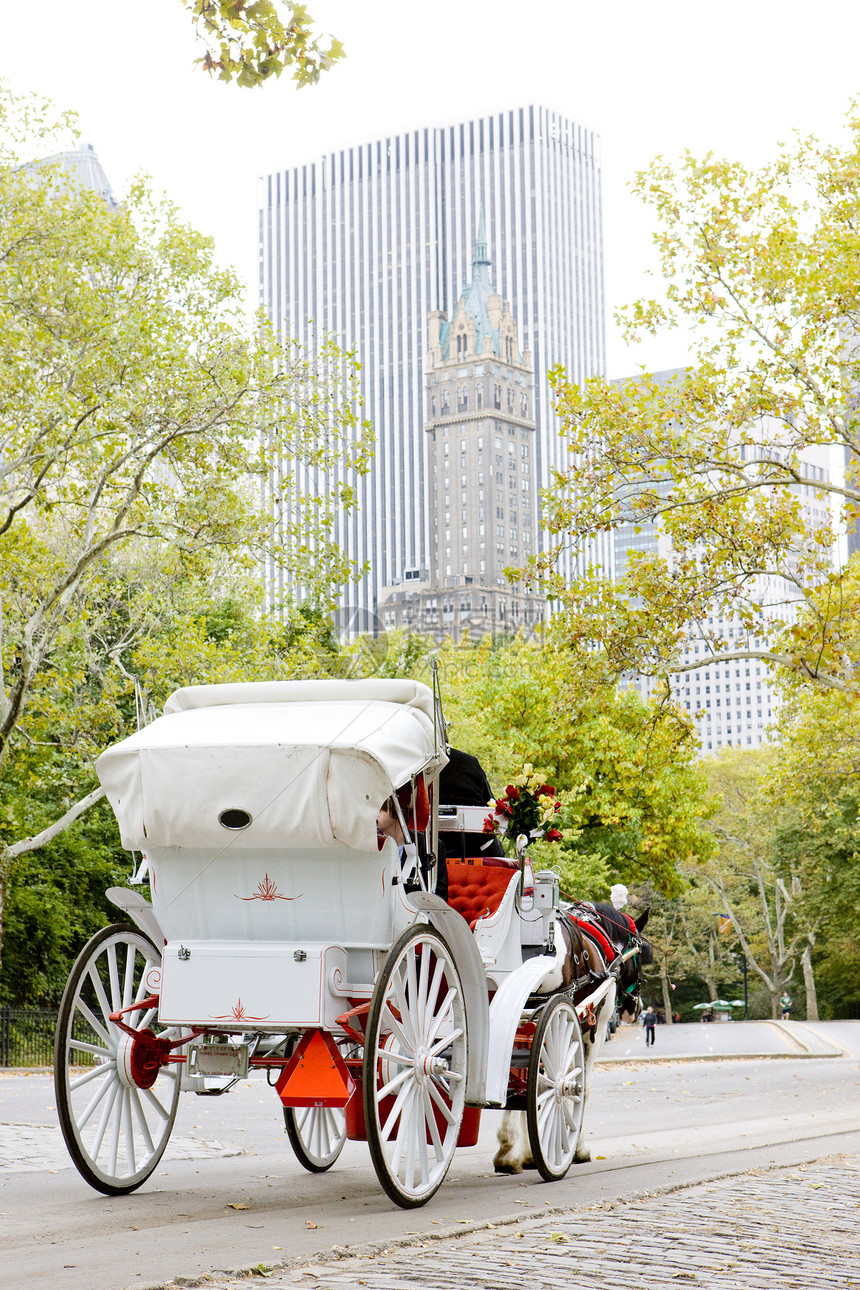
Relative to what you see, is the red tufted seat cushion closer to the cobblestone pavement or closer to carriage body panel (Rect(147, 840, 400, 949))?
carriage body panel (Rect(147, 840, 400, 949))

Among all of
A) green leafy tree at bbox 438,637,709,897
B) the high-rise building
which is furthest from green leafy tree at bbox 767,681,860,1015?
the high-rise building

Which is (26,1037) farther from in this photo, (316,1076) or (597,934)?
(316,1076)

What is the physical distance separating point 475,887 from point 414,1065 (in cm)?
217

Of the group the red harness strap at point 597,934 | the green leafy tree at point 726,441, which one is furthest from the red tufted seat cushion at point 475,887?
the green leafy tree at point 726,441

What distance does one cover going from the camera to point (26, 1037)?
2470cm

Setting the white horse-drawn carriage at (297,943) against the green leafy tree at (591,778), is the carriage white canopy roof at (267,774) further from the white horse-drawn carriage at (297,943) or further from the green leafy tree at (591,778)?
the green leafy tree at (591,778)

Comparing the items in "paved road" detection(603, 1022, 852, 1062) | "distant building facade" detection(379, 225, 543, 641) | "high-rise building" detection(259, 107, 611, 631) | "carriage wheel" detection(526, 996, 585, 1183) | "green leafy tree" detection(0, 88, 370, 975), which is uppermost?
"high-rise building" detection(259, 107, 611, 631)

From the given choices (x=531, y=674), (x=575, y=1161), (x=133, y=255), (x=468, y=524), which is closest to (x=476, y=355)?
(x=468, y=524)

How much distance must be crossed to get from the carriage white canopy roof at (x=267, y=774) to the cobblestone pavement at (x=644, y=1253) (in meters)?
2.12

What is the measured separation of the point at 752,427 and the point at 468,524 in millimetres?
163258

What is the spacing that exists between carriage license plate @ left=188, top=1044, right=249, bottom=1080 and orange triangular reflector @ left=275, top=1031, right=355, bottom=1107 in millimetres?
391

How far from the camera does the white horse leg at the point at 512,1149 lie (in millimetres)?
9602

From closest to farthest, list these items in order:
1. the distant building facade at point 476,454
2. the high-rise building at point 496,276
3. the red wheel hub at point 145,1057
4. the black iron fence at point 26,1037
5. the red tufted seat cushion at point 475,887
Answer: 1. the red wheel hub at point 145,1057
2. the red tufted seat cushion at point 475,887
3. the black iron fence at point 26,1037
4. the distant building facade at point 476,454
5. the high-rise building at point 496,276

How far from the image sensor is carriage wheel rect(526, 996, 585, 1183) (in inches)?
346
